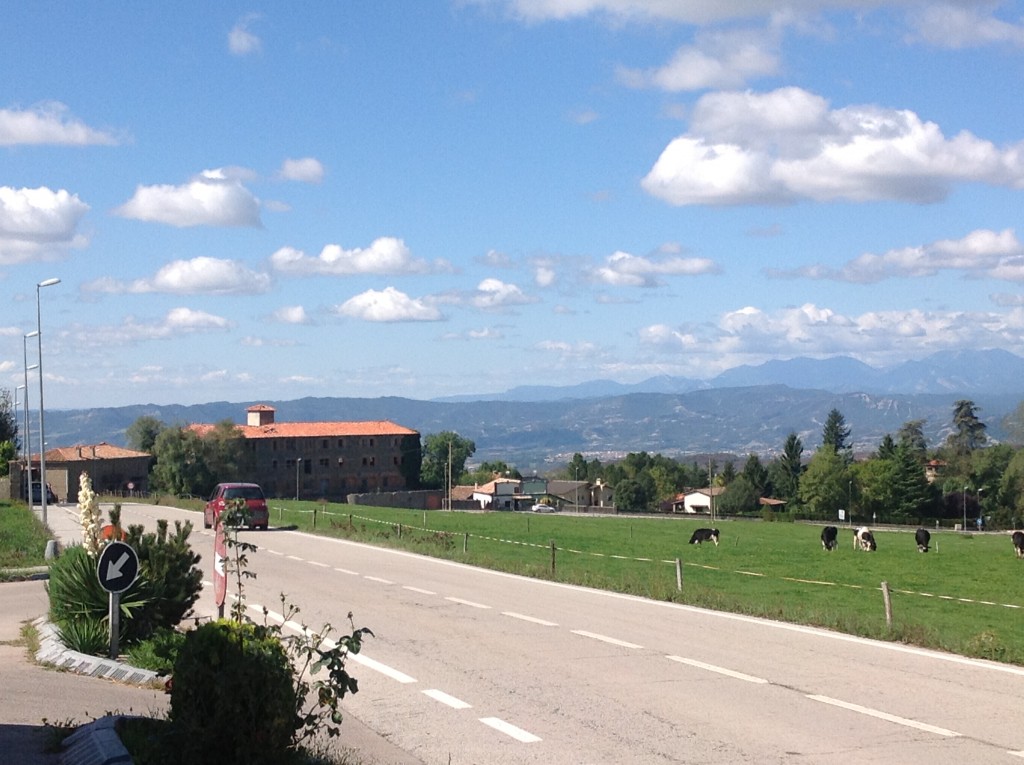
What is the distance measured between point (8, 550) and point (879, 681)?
956 inches

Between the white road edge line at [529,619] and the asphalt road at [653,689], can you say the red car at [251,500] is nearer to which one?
the asphalt road at [653,689]

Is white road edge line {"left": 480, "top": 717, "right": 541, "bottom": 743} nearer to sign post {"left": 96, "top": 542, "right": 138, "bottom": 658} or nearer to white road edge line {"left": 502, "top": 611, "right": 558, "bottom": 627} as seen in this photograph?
sign post {"left": 96, "top": 542, "right": 138, "bottom": 658}

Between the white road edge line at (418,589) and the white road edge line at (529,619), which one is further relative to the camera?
the white road edge line at (418,589)

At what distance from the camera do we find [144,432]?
139250mm

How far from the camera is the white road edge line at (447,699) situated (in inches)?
469

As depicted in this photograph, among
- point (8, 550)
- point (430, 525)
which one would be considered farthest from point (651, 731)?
point (430, 525)

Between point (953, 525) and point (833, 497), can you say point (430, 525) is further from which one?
point (833, 497)

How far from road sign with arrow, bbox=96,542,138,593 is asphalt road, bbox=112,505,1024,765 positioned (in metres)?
2.79

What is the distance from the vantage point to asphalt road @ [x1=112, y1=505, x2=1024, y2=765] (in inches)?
396

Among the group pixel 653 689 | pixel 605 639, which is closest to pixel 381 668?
pixel 653 689

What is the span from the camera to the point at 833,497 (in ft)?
475

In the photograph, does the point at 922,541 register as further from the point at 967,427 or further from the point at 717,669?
the point at 967,427

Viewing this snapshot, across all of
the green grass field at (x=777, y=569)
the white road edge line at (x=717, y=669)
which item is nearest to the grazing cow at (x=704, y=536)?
the green grass field at (x=777, y=569)

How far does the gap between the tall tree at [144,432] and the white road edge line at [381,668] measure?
12579 cm
